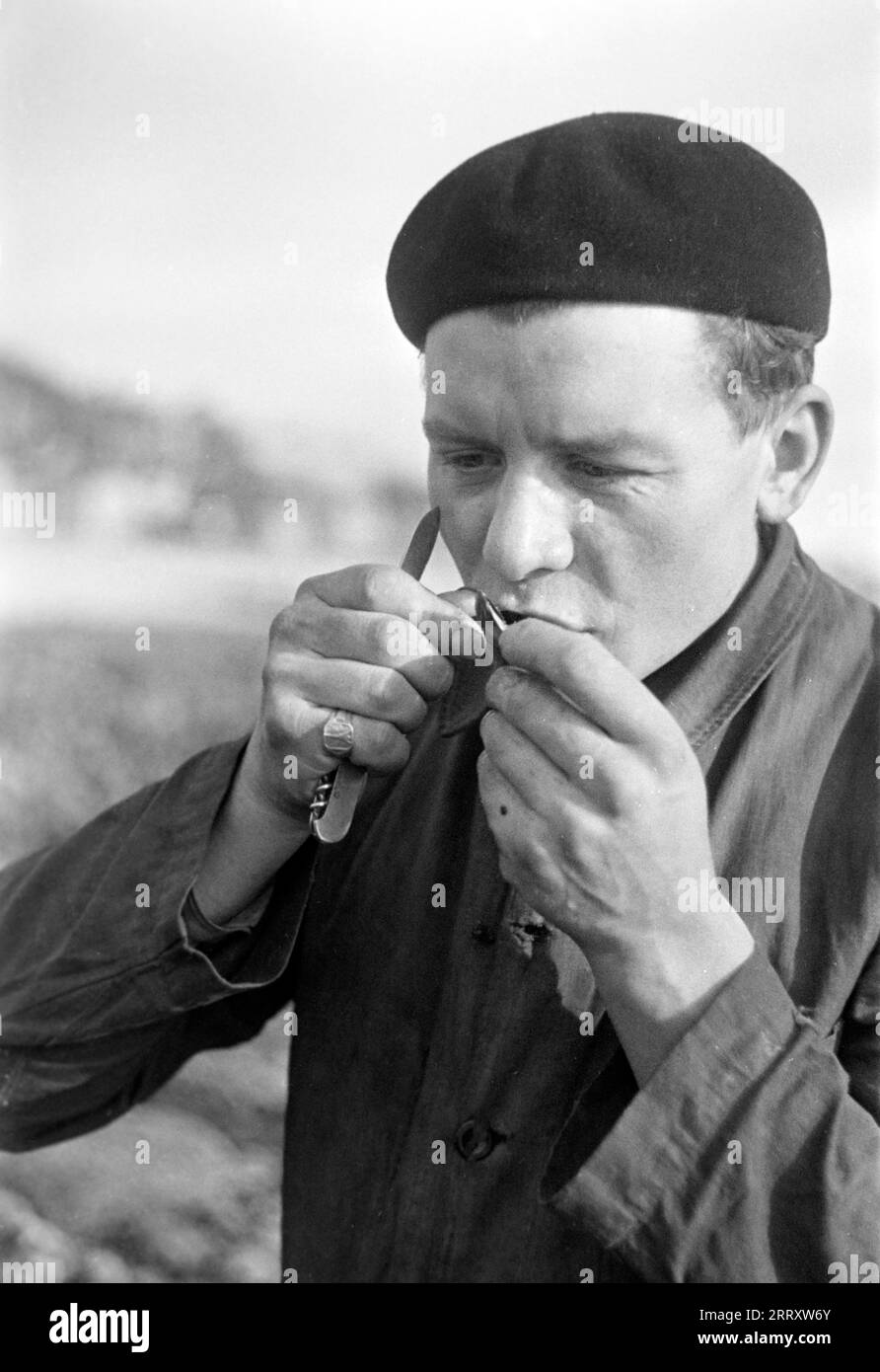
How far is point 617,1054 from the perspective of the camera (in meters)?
1.28

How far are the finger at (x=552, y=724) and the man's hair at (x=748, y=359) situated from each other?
38cm

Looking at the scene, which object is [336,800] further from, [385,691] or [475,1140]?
[475,1140]

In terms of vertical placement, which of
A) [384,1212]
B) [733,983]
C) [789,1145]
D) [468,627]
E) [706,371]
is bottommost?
[384,1212]

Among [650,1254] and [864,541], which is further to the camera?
[864,541]

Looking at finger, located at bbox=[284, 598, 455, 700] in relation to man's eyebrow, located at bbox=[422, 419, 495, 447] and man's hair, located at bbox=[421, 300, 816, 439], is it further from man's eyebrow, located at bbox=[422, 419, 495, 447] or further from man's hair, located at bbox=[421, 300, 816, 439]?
man's hair, located at bbox=[421, 300, 816, 439]

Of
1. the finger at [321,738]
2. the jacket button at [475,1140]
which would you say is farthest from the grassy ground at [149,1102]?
the finger at [321,738]

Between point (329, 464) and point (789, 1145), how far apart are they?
157 centimetres

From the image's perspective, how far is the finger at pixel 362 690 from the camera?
1.37 m

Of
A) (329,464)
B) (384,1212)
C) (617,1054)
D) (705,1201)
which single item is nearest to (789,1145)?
(705,1201)

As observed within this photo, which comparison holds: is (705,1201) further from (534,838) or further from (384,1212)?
(384,1212)

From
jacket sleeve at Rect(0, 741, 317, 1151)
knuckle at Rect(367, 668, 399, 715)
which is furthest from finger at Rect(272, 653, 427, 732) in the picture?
jacket sleeve at Rect(0, 741, 317, 1151)

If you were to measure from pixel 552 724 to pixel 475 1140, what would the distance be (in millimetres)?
497

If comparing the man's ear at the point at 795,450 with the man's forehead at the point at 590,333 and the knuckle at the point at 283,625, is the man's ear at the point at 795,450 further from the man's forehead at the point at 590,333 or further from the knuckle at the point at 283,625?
the knuckle at the point at 283,625

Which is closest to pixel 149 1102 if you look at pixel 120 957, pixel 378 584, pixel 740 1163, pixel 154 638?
pixel 154 638
